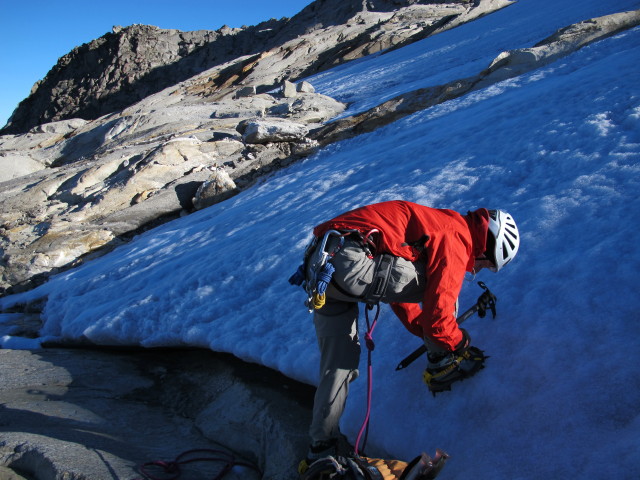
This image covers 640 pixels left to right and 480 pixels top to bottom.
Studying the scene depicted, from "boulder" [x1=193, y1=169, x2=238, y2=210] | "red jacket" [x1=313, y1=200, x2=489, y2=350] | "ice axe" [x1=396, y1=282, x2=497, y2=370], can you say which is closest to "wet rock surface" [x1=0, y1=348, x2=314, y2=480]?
"ice axe" [x1=396, y1=282, x2=497, y2=370]

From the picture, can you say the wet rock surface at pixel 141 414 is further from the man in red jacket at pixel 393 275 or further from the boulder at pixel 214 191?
the boulder at pixel 214 191

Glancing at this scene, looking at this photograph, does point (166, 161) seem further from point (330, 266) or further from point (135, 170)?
point (330, 266)

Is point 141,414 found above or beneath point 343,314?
beneath

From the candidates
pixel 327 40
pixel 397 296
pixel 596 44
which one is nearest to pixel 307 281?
pixel 397 296

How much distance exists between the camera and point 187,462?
10.7 ft

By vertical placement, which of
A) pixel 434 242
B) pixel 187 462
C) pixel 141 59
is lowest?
pixel 187 462

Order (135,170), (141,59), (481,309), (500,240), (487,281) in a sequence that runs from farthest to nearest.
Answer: (141,59), (135,170), (487,281), (481,309), (500,240)

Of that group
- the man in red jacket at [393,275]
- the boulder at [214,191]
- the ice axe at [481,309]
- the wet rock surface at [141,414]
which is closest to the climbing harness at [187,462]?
the wet rock surface at [141,414]

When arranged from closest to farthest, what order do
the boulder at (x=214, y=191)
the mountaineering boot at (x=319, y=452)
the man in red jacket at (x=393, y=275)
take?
the man in red jacket at (x=393, y=275) → the mountaineering boot at (x=319, y=452) → the boulder at (x=214, y=191)

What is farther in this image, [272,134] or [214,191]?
[272,134]

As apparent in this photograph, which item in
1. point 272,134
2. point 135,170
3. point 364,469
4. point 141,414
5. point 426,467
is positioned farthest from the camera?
point 135,170

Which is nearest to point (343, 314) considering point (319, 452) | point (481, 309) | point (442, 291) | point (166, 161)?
point (442, 291)

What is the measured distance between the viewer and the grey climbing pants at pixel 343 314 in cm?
274

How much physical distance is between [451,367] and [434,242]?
2.61ft
